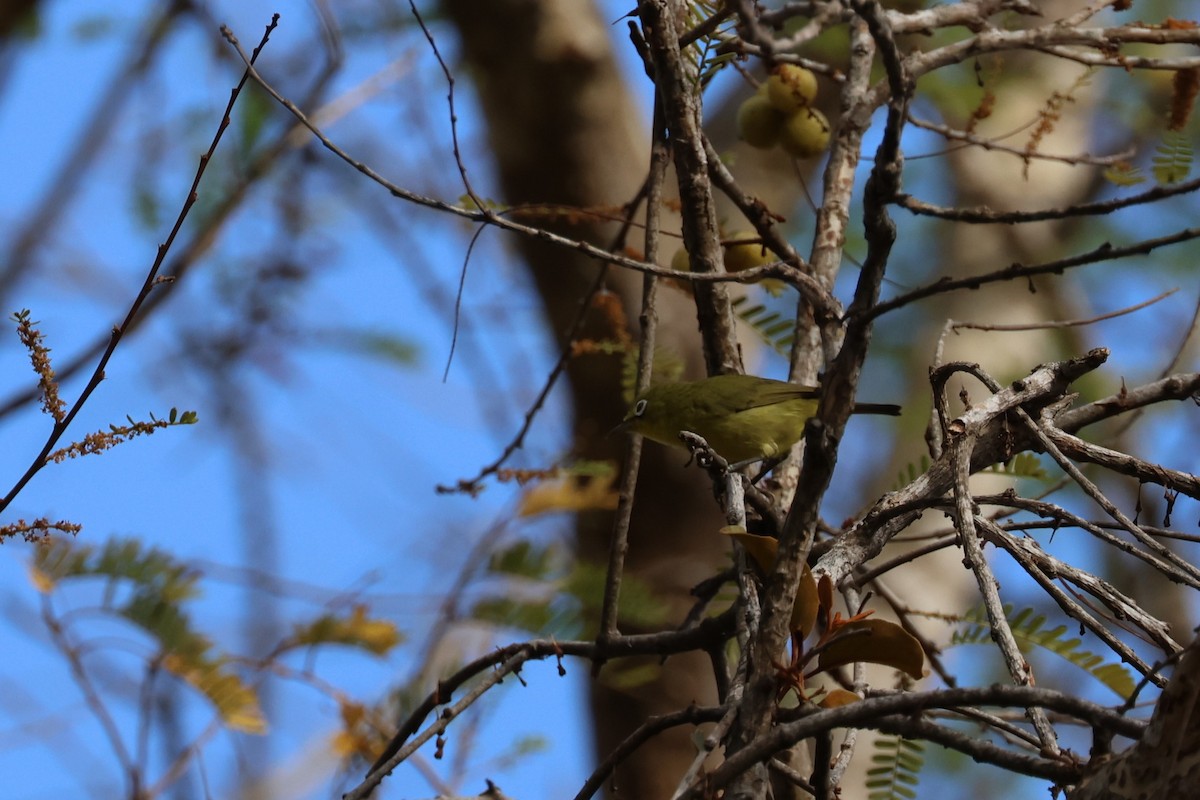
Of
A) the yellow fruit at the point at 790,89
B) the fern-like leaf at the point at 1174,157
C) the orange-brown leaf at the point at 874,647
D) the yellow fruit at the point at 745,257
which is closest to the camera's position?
the orange-brown leaf at the point at 874,647

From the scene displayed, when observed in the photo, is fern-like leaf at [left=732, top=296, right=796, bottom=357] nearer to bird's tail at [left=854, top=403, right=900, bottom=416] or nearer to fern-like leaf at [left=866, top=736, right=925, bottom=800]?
bird's tail at [left=854, top=403, right=900, bottom=416]

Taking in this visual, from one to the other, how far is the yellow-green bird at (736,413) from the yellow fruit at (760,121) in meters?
0.64

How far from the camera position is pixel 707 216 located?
90.8 inches

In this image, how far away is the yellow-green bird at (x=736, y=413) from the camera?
3121 millimetres

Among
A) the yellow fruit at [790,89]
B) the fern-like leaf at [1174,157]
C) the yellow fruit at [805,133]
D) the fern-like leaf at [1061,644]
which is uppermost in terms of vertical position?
the yellow fruit at [790,89]

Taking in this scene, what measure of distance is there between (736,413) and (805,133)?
870 mm

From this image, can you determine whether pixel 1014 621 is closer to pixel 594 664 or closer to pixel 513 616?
pixel 594 664

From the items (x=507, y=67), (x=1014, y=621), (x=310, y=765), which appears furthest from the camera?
(x=310, y=765)

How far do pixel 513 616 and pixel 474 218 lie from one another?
5.14 feet

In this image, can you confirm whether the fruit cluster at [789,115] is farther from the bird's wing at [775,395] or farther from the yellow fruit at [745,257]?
the bird's wing at [775,395]

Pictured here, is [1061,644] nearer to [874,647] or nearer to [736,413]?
[874,647]

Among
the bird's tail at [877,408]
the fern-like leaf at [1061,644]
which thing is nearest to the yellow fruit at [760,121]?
the bird's tail at [877,408]

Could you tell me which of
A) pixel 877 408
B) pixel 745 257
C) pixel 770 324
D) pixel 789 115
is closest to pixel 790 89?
pixel 789 115

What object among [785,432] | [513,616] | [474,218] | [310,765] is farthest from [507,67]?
[310,765]
